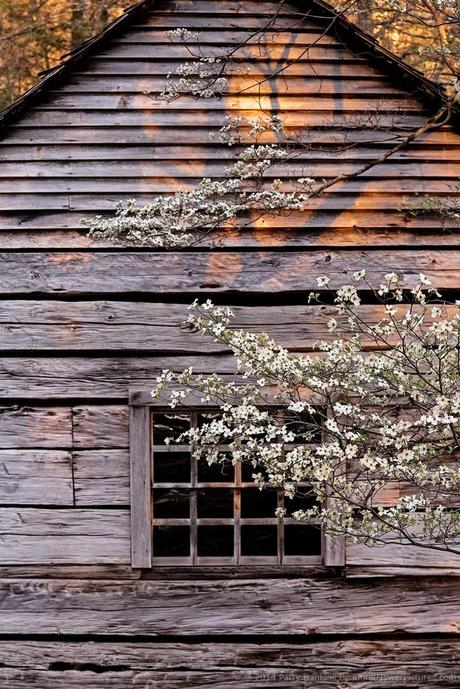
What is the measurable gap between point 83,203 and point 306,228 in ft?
5.55

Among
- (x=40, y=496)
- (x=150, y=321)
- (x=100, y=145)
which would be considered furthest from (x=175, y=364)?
(x=100, y=145)

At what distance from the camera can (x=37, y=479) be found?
575cm

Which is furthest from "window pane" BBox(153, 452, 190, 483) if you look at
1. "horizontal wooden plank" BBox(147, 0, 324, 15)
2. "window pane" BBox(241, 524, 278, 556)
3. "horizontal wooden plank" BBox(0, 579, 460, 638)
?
"horizontal wooden plank" BBox(147, 0, 324, 15)

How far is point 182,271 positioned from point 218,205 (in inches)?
26.5

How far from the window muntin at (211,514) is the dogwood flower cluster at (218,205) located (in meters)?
1.31

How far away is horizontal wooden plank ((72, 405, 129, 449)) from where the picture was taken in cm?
575

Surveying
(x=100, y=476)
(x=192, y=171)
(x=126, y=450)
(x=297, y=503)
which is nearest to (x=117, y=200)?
(x=192, y=171)

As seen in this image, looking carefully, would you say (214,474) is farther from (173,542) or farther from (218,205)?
(218,205)

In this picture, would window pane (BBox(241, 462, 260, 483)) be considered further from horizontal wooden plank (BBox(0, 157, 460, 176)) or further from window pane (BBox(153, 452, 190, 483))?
horizontal wooden plank (BBox(0, 157, 460, 176))

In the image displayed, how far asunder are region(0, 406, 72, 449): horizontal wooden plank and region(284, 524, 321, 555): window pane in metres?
2.08

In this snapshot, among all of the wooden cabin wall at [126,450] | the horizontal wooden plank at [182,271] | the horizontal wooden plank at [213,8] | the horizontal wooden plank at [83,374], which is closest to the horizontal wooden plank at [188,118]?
the wooden cabin wall at [126,450]

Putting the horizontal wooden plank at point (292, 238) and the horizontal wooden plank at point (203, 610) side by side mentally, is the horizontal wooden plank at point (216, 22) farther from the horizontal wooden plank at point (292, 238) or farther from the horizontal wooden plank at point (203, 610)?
the horizontal wooden plank at point (203, 610)

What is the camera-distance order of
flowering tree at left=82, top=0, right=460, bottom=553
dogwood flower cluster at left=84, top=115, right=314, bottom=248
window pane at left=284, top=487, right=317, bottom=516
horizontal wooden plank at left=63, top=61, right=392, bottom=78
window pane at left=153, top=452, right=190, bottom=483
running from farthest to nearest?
window pane at left=153, top=452, right=190, bottom=483, window pane at left=284, top=487, right=317, bottom=516, horizontal wooden plank at left=63, top=61, right=392, bottom=78, dogwood flower cluster at left=84, top=115, right=314, bottom=248, flowering tree at left=82, top=0, right=460, bottom=553

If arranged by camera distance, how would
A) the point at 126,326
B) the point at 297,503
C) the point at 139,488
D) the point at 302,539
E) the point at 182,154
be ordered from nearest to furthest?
the point at 139,488 < the point at 126,326 < the point at 182,154 < the point at 297,503 < the point at 302,539
